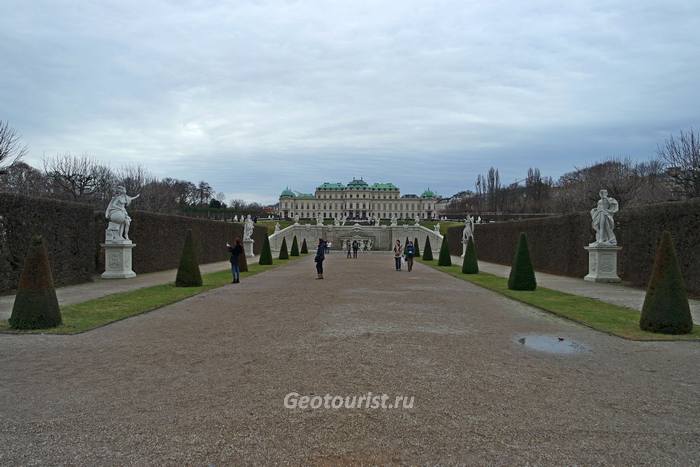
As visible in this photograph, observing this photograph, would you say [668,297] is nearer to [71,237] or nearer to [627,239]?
[627,239]

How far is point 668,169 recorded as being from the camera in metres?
30.1

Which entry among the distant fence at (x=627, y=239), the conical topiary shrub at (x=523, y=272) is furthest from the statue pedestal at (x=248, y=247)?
the conical topiary shrub at (x=523, y=272)

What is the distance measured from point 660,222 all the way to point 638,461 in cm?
1305

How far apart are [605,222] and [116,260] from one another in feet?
52.8

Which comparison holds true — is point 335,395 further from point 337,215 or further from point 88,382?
point 337,215

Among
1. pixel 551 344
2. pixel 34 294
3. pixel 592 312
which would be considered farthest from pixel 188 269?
pixel 551 344

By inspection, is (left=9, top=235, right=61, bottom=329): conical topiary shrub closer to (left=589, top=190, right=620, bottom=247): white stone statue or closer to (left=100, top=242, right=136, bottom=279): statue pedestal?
(left=100, top=242, right=136, bottom=279): statue pedestal

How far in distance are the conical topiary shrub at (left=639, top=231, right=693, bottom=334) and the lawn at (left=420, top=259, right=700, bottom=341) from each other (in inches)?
5.9

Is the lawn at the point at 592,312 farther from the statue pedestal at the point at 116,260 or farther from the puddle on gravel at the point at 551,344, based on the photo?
the statue pedestal at the point at 116,260

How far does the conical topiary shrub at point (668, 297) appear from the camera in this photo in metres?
7.42

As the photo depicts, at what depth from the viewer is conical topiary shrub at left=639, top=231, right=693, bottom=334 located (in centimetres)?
742

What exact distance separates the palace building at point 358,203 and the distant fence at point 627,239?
9025 cm

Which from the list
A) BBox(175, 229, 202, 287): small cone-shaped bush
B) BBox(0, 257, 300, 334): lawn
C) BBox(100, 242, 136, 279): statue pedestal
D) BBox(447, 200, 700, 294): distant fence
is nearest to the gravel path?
BBox(0, 257, 300, 334): lawn

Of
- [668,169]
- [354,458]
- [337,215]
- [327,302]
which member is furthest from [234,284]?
[337,215]
